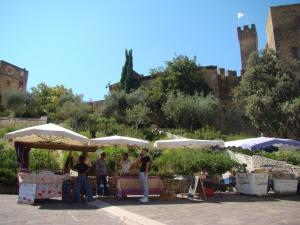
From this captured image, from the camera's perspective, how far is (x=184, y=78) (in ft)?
115

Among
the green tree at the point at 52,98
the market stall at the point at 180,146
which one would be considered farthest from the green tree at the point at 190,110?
the market stall at the point at 180,146

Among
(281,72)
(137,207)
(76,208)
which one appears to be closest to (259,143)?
(137,207)

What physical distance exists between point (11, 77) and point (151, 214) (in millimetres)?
45857

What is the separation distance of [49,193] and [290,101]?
21396 mm

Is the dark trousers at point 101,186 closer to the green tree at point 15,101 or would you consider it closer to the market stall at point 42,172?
the market stall at point 42,172

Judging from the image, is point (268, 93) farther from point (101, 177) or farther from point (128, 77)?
point (101, 177)

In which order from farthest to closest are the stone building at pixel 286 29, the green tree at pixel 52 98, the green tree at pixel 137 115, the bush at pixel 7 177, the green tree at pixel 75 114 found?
the stone building at pixel 286 29
the green tree at pixel 52 98
the green tree at pixel 75 114
the green tree at pixel 137 115
the bush at pixel 7 177

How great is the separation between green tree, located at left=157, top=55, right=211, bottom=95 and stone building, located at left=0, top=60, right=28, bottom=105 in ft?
69.6

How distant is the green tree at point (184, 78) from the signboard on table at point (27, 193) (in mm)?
25210

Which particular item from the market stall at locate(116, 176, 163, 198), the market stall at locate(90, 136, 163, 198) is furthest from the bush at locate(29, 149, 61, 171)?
the market stall at locate(116, 176, 163, 198)

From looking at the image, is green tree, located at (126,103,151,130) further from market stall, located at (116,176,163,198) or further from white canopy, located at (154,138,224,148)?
market stall, located at (116,176,163,198)

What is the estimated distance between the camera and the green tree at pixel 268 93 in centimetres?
2705

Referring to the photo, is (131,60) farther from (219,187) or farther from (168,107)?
(219,187)

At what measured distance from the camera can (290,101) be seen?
27.2m
